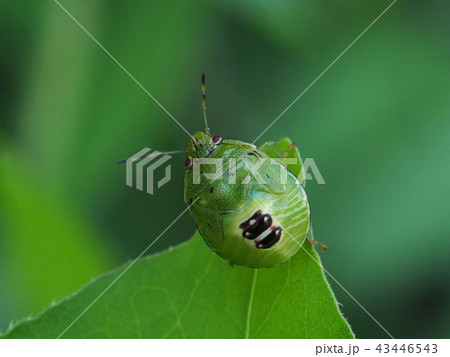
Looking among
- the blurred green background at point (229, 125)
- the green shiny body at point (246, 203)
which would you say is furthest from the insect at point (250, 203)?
the blurred green background at point (229, 125)

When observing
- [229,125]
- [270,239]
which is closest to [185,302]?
[270,239]

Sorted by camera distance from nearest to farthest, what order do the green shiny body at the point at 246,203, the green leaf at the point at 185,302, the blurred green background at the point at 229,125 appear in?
the green leaf at the point at 185,302 → the green shiny body at the point at 246,203 → the blurred green background at the point at 229,125

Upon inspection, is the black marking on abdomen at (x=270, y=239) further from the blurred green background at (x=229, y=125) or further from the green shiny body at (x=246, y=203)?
the blurred green background at (x=229, y=125)

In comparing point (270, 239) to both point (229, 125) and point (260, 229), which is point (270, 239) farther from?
point (229, 125)

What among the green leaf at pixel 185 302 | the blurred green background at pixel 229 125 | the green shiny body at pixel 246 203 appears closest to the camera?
the green leaf at pixel 185 302

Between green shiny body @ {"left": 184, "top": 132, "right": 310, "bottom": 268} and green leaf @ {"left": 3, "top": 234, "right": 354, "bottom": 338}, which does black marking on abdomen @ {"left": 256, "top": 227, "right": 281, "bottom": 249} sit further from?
green leaf @ {"left": 3, "top": 234, "right": 354, "bottom": 338}

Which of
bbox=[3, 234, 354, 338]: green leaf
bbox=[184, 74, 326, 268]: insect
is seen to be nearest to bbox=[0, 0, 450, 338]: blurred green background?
bbox=[3, 234, 354, 338]: green leaf
